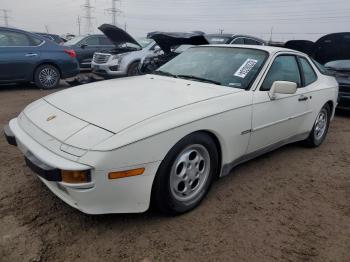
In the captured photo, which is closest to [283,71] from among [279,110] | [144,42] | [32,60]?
[279,110]

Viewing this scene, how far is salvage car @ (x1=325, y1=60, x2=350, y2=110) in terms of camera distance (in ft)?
22.3

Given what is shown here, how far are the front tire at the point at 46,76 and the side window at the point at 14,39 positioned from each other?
66 centimetres

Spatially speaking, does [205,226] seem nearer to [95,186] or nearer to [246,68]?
[95,186]

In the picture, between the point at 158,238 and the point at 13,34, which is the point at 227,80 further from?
the point at 13,34

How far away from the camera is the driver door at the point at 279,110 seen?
11.1 feet

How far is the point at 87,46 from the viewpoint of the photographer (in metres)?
12.2

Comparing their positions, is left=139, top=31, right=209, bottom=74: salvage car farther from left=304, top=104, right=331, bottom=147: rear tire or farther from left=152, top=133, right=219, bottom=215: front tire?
left=152, top=133, right=219, bottom=215: front tire

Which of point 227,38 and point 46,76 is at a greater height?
point 227,38

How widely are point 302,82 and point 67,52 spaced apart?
21.6 feet

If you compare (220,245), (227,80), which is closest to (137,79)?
(227,80)

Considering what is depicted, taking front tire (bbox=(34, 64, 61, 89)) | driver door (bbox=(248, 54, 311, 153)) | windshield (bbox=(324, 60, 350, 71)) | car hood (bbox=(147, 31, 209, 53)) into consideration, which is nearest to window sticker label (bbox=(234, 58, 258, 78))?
driver door (bbox=(248, 54, 311, 153))

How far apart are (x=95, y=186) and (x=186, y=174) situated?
0.84 metres

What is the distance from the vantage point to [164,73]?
4.00 metres

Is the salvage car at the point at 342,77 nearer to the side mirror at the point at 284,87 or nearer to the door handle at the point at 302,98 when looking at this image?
the door handle at the point at 302,98
